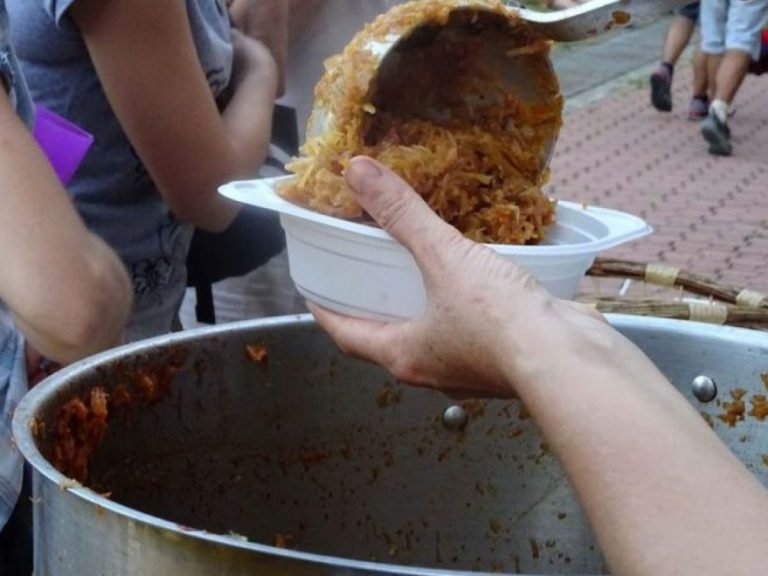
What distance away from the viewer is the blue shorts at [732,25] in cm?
812

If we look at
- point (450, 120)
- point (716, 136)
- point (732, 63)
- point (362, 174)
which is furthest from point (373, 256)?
point (732, 63)

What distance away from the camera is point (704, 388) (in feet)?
5.42

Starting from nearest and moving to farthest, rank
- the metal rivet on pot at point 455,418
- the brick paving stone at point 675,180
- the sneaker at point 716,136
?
the metal rivet on pot at point 455,418 < the brick paving stone at point 675,180 < the sneaker at point 716,136

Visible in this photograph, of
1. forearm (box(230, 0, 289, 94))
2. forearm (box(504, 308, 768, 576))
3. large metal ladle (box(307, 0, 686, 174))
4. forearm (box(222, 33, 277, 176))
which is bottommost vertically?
forearm (box(222, 33, 277, 176))

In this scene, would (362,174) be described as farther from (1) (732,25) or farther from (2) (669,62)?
(2) (669,62)

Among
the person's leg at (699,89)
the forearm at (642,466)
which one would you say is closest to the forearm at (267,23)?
the forearm at (642,466)

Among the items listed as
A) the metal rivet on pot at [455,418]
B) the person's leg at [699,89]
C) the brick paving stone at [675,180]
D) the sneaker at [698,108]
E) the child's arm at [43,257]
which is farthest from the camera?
the sneaker at [698,108]

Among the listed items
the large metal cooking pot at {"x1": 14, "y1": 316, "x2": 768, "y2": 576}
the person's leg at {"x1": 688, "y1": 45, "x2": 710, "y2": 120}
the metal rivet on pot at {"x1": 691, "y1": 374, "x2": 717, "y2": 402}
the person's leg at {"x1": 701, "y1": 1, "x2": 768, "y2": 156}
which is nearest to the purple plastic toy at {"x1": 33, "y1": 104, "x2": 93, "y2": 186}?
the large metal cooking pot at {"x1": 14, "y1": 316, "x2": 768, "y2": 576}

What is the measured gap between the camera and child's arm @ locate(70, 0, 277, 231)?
5.95ft

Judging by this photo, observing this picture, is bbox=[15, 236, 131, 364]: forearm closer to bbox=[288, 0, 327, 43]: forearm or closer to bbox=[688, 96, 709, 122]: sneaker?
bbox=[288, 0, 327, 43]: forearm

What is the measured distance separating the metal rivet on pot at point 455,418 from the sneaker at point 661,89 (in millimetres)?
7400

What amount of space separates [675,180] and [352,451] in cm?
591

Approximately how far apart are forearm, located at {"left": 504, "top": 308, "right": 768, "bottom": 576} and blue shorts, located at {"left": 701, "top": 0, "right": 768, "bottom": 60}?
730cm

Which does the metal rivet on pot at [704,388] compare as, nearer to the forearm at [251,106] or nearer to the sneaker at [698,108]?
the forearm at [251,106]
